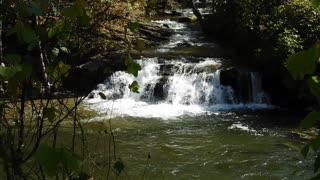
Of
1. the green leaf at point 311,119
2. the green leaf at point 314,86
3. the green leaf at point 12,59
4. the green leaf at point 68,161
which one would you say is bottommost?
the green leaf at point 68,161

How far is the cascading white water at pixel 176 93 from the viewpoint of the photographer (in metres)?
11.7

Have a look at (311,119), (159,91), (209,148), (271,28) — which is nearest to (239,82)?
(271,28)

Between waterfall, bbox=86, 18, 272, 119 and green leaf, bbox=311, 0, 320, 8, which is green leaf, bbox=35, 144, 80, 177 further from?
waterfall, bbox=86, 18, 272, 119

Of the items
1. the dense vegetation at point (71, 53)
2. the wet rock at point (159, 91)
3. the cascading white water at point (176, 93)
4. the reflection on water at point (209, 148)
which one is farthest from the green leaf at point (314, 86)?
the wet rock at point (159, 91)

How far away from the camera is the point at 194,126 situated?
9.87 m

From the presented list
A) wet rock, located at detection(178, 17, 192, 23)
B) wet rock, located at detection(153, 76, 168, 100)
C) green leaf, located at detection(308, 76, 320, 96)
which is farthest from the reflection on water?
wet rock, located at detection(178, 17, 192, 23)

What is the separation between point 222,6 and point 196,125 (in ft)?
24.1

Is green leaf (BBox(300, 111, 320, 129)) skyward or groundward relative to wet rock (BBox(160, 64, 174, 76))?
groundward

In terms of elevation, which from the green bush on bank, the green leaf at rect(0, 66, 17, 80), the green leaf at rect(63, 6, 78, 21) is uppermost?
the green bush on bank

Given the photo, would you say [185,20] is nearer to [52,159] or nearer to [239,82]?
[239,82]

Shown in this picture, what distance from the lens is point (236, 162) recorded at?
7625 mm

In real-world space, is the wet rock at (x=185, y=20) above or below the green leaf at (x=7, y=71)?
above

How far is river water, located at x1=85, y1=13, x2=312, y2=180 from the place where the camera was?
733 cm

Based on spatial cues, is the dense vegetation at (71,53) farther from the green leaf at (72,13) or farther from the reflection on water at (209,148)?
the reflection on water at (209,148)
